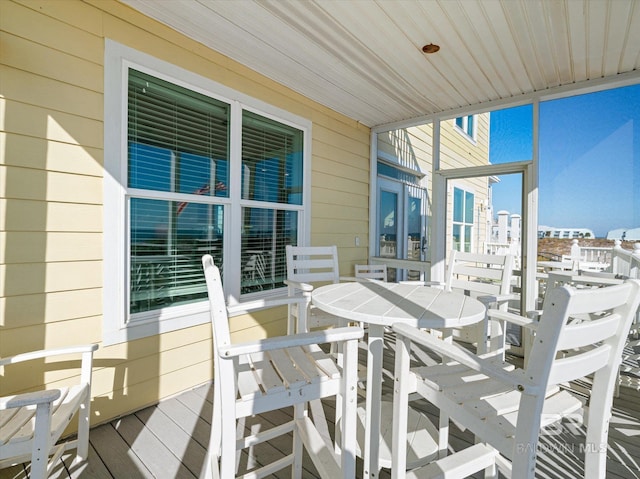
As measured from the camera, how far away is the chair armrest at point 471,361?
0.94 m

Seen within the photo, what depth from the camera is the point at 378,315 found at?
1.44 m

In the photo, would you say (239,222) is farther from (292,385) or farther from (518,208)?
(518,208)

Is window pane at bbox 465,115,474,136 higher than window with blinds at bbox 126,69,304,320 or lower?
higher

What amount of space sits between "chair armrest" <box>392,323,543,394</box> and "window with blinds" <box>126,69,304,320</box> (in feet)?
6.22

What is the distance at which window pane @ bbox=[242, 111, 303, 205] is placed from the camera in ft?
10.1

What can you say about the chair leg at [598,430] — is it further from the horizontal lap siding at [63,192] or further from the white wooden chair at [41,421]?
the horizontal lap siding at [63,192]

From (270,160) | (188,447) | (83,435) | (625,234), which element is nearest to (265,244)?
(270,160)

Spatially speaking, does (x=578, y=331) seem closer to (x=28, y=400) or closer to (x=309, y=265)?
(x=28, y=400)

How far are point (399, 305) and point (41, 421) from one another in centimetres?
158

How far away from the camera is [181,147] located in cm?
256

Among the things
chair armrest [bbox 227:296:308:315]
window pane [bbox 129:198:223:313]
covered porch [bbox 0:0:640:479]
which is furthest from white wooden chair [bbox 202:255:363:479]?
window pane [bbox 129:198:223:313]

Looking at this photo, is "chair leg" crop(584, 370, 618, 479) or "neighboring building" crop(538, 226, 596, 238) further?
"neighboring building" crop(538, 226, 596, 238)

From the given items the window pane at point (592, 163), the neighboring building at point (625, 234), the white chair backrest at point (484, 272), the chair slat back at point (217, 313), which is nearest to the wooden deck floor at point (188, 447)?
the white chair backrest at point (484, 272)

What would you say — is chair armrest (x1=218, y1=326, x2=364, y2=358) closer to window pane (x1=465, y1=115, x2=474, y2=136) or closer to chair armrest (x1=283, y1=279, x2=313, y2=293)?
chair armrest (x1=283, y1=279, x2=313, y2=293)
